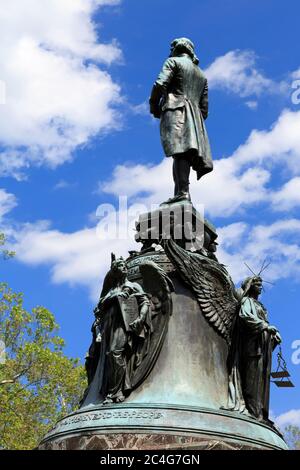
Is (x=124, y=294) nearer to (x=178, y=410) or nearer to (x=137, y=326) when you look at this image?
(x=137, y=326)

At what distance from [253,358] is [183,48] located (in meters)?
4.94

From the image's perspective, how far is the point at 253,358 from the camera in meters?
10.2

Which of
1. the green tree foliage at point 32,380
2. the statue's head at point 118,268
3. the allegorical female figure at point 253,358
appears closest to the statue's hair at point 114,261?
the statue's head at point 118,268

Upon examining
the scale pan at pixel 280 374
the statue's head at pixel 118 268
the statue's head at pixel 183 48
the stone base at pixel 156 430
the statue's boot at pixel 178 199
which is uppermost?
the statue's head at pixel 183 48

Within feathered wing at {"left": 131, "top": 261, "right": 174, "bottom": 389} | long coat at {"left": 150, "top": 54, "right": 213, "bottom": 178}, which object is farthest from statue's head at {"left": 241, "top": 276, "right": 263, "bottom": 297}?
long coat at {"left": 150, "top": 54, "right": 213, "bottom": 178}

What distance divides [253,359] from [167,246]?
1767 mm

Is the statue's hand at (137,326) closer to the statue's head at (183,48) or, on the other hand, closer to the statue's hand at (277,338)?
the statue's hand at (277,338)

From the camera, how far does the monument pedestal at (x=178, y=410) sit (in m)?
8.80

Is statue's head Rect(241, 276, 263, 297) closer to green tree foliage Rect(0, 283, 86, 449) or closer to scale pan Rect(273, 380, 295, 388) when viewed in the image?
scale pan Rect(273, 380, 295, 388)

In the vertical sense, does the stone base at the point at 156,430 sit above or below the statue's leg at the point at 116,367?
below

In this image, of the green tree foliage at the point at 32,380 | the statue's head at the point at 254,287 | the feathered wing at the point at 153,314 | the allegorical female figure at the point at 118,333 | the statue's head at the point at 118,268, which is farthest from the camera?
the green tree foliage at the point at 32,380

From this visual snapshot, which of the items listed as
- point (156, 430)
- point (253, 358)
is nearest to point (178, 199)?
point (253, 358)

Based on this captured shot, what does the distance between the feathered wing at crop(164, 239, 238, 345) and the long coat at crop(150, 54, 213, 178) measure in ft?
5.82

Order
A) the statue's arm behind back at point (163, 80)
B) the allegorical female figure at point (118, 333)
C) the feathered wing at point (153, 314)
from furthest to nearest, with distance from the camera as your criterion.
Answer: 1. the statue's arm behind back at point (163, 80)
2. the feathered wing at point (153, 314)
3. the allegorical female figure at point (118, 333)
